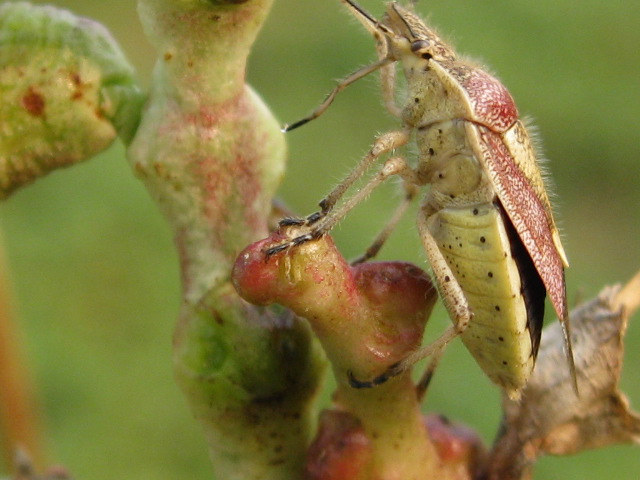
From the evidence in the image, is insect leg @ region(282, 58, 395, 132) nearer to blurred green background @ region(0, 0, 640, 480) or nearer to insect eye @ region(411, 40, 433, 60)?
insect eye @ region(411, 40, 433, 60)

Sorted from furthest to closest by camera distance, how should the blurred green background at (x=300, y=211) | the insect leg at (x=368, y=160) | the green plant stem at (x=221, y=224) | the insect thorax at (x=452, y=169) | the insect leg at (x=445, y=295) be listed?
the blurred green background at (x=300, y=211) → the insect thorax at (x=452, y=169) → the insect leg at (x=368, y=160) → the insect leg at (x=445, y=295) → the green plant stem at (x=221, y=224)

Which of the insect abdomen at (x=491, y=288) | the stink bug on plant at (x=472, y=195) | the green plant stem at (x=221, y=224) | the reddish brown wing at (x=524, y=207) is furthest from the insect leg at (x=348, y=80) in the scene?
the green plant stem at (x=221, y=224)

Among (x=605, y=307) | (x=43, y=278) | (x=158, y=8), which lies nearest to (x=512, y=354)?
(x=605, y=307)

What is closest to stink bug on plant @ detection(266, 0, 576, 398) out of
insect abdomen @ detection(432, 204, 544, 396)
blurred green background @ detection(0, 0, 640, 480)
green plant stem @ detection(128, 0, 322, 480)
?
insect abdomen @ detection(432, 204, 544, 396)

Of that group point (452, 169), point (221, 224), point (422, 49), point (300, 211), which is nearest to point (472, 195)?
point (452, 169)

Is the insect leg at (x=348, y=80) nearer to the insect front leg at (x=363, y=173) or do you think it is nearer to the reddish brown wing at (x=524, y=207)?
the insect front leg at (x=363, y=173)

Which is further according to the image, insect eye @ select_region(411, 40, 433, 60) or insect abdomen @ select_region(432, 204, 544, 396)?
insect eye @ select_region(411, 40, 433, 60)

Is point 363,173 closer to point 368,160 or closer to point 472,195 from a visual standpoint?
point 368,160
